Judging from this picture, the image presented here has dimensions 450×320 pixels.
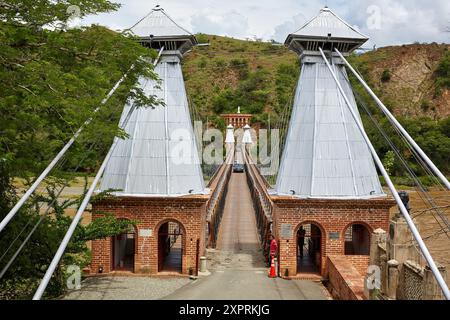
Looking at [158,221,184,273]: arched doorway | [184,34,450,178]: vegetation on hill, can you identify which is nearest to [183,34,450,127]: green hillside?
[184,34,450,178]: vegetation on hill

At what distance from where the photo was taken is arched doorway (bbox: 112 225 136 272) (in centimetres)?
1490

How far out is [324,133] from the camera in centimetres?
1545

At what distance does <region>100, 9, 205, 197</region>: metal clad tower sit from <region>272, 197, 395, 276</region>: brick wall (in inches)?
114

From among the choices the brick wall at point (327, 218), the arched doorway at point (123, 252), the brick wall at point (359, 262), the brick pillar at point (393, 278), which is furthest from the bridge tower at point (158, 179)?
the brick pillar at point (393, 278)

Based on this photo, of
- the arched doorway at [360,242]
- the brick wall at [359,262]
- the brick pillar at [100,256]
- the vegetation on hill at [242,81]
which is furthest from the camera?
the vegetation on hill at [242,81]

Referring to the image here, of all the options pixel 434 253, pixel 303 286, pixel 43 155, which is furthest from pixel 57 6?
pixel 434 253

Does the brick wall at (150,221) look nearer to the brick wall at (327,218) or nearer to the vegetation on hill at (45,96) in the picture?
the vegetation on hill at (45,96)

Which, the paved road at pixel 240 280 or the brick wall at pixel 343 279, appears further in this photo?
the paved road at pixel 240 280

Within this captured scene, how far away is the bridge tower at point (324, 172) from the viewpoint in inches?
566

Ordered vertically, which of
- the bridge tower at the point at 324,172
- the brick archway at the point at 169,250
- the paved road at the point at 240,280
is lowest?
the paved road at the point at 240,280

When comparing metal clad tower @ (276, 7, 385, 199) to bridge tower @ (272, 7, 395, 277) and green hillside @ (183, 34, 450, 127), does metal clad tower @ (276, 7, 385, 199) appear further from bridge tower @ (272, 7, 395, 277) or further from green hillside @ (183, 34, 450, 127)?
green hillside @ (183, 34, 450, 127)

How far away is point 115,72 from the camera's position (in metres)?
10.7

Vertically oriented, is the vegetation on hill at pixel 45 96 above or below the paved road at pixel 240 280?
above

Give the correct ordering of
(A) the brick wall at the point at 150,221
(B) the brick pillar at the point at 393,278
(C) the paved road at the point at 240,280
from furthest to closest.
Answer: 1. (A) the brick wall at the point at 150,221
2. (C) the paved road at the point at 240,280
3. (B) the brick pillar at the point at 393,278
